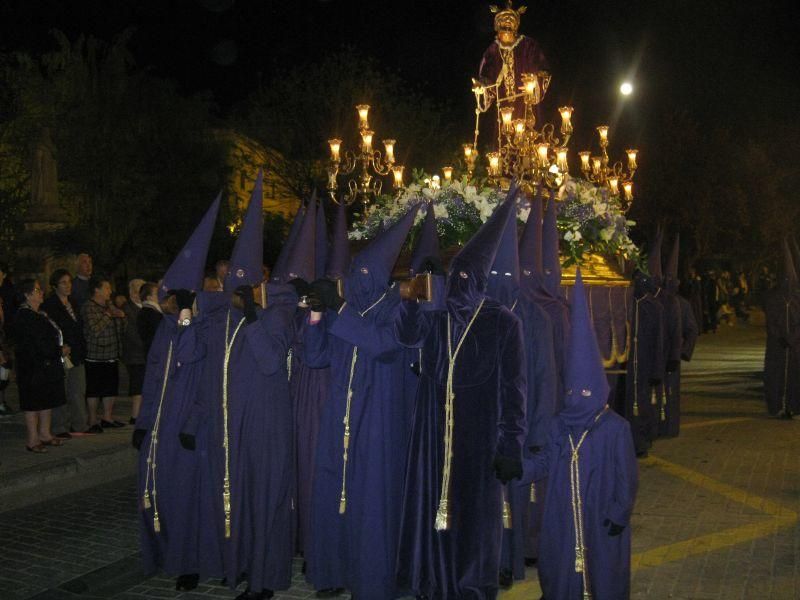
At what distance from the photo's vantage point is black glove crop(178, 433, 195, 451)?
597 centimetres

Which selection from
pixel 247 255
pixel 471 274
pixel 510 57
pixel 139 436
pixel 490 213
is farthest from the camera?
pixel 510 57

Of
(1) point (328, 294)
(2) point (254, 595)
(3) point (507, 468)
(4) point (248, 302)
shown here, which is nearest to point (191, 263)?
(4) point (248, 302)

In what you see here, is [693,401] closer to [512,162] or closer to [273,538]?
[512,162]

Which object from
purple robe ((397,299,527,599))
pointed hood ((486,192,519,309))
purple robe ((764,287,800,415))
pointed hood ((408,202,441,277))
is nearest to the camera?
purple robe ((397,299,527,599))

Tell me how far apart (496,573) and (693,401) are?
433 inches

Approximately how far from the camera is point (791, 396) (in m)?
13.4

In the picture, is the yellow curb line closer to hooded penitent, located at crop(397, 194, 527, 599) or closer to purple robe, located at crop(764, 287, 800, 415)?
hooded penitent, located at crop(397, 194, 527, 599)

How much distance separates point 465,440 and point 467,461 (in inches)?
5.2

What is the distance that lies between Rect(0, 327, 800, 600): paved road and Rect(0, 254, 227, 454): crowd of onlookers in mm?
1356

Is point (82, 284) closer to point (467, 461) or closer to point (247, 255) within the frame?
point (247, 255)

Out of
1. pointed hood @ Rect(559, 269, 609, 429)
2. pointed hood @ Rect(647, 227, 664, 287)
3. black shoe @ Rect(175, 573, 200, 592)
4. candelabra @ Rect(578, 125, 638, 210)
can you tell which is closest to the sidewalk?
black shoe @ Rect(175, 573, 200, 592)

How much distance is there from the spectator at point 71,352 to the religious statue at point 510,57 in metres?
5.65

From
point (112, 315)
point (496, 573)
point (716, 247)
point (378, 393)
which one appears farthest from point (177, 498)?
point (716, 247)

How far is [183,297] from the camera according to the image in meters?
6.28
